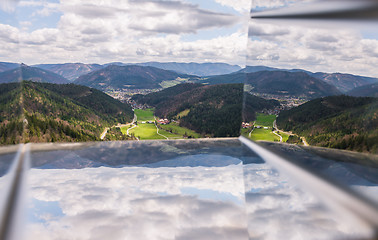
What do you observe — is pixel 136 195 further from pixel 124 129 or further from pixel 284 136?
pixel 124 129

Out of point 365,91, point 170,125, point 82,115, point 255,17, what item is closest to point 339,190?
point 365,91

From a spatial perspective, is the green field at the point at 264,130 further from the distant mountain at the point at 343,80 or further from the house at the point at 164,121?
the house at the point at 164,121

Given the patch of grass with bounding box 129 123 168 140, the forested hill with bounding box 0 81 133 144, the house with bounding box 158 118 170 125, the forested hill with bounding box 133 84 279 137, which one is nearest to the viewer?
the forested hill with bounding box 0 81 133 144

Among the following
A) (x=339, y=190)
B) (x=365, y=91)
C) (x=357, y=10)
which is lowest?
(x=339, y=190)

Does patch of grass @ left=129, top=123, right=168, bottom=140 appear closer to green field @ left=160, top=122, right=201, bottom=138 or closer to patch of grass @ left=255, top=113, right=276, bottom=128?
green field @ left=160, top=122, right=201, bottom=138

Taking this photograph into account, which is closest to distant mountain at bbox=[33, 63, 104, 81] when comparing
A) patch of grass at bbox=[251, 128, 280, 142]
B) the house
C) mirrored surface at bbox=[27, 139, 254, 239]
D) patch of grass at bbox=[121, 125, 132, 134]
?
the house

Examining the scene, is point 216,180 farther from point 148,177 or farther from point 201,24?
point 201,24
